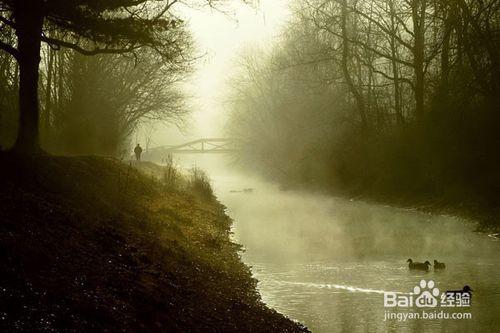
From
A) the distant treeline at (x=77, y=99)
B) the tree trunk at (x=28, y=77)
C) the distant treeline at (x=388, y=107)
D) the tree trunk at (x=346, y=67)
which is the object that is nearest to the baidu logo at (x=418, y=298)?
the tree trunk at (x=28, y=77)

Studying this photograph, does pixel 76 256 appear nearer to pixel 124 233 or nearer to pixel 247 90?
pixel 124 233

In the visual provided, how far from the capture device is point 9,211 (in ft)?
26.8

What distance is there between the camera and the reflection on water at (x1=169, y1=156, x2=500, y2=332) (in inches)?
367

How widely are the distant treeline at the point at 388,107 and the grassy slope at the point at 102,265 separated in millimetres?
12681

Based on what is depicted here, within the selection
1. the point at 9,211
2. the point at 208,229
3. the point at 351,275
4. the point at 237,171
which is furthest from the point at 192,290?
the point at 237,171

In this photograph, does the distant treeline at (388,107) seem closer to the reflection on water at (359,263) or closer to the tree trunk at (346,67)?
the tree trunk at (346,67)

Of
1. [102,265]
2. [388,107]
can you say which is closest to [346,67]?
[388,107]

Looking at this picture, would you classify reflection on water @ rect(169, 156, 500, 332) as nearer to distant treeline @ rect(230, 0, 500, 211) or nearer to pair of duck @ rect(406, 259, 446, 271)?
pair of duck @ rect(406, 259, 446, 271)

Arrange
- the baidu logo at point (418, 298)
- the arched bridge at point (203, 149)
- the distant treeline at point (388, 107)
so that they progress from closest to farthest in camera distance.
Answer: the baidu logo at point (418, 298)
the distant treeline at point (388, 107)
the arched bridge at point (203, 149)

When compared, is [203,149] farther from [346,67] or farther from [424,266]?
[424,266]

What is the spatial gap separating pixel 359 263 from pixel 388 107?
26.6m

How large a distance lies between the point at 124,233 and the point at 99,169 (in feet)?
21.8

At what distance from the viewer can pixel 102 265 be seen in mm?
7777

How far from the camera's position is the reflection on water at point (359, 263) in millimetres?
9328
